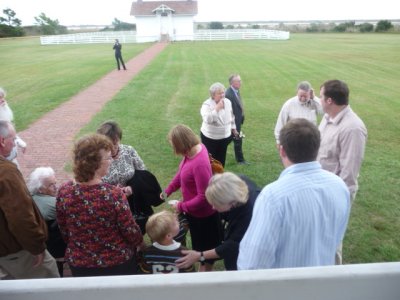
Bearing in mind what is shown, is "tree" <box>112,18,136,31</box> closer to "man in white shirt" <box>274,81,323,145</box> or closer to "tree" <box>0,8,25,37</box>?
"tree" <box>0,8,25,37</box>

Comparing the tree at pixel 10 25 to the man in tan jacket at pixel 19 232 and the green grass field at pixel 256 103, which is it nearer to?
the green grass field at pixel 256 103

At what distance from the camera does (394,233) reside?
463 cm

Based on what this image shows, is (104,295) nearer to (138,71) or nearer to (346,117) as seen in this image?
(346,117)

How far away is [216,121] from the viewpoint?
5547 mm

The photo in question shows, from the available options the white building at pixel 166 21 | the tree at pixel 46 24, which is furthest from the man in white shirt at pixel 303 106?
the tree at pixel 46 24

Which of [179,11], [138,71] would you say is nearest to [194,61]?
[138,71]

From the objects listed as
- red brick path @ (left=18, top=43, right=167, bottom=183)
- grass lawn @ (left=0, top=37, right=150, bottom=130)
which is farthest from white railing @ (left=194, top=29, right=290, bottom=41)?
red brick path @ (left=18, top=43, right=167, bottom=183)

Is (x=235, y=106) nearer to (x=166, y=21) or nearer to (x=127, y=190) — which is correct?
(x=127, y=190)

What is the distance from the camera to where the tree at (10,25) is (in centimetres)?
5389

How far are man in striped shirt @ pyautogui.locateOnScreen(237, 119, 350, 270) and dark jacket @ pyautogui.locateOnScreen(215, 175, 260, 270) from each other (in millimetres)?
587

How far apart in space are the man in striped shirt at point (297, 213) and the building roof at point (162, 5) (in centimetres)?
5074

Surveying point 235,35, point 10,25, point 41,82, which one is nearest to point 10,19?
point 10,25

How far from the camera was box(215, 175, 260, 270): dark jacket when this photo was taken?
2.62 metres

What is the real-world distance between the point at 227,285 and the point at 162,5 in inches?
2041
